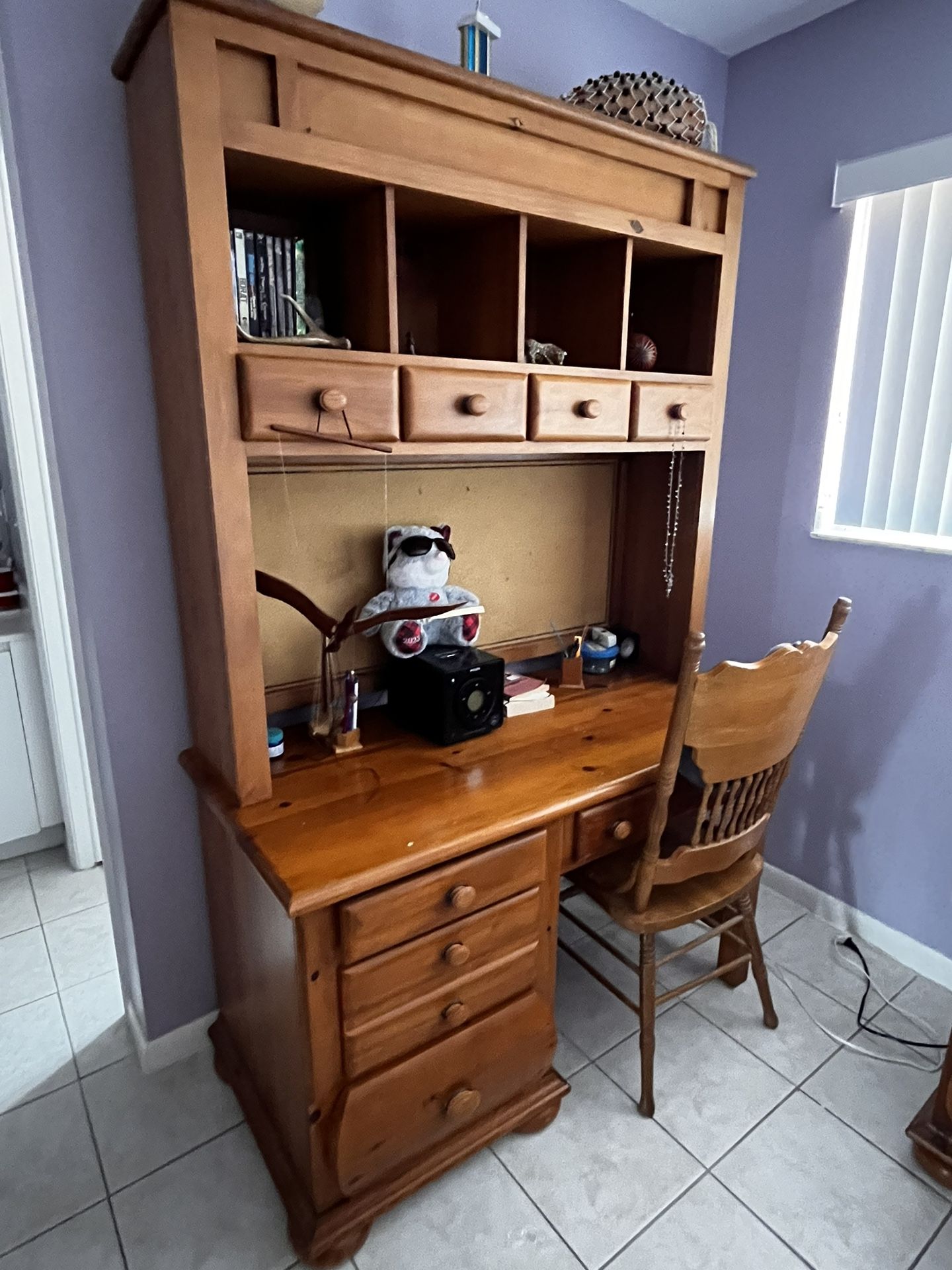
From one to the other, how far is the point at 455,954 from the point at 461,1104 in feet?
1.08

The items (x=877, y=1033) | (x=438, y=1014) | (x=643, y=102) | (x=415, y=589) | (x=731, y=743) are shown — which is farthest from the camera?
(x=877, y=1033)

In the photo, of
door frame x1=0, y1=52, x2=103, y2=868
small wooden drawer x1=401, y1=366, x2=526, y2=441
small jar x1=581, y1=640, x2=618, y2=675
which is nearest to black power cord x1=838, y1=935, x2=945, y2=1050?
small jar x1=581, y1=640, x2=618, y2=675

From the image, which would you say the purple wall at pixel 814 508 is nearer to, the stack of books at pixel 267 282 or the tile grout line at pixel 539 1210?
the tile grout line at pixel 539 1210

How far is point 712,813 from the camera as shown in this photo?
61.3 inches

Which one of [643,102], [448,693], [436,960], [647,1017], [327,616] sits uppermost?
[643,102]

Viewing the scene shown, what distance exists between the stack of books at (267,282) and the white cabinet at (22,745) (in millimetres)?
1543

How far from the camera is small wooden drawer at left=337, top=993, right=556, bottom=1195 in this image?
1292mm

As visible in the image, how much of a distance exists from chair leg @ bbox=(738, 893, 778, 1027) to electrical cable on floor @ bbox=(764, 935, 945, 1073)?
132mm

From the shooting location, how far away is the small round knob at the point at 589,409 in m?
1.58

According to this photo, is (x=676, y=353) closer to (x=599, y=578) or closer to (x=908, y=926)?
(x=599, y=578)

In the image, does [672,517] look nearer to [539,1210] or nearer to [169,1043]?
[539,1210]

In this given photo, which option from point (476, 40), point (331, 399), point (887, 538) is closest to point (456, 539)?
point (331, 399)

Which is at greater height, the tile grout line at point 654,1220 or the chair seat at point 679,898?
the chair seat at point 679,898

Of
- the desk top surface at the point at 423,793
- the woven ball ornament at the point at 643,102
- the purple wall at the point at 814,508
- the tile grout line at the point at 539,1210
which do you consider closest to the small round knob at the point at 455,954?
the desk top surface at the point at 423,793
